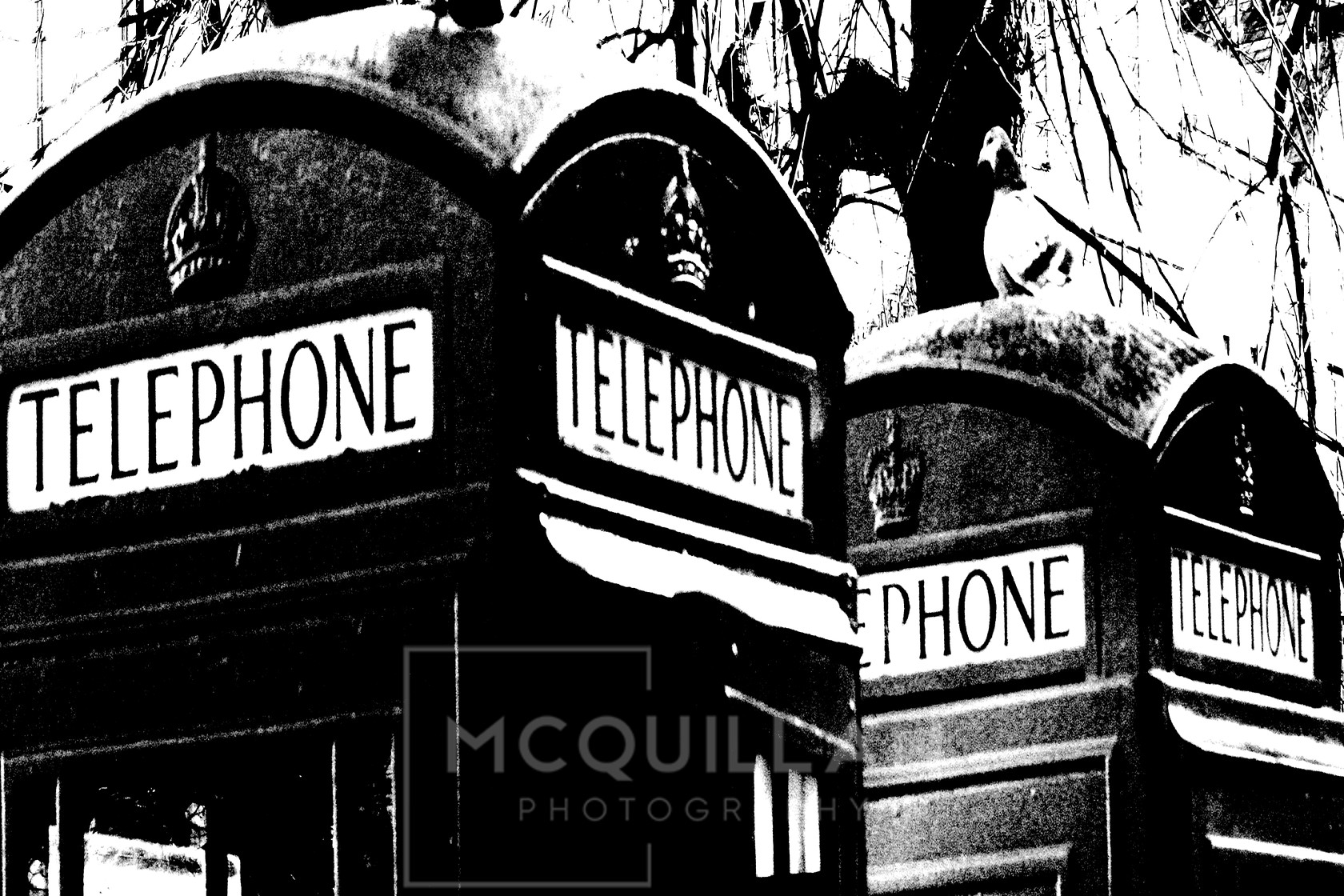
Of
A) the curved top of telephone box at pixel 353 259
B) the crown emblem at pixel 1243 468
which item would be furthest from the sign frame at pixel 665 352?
the crown emblem at pixel 1243 468

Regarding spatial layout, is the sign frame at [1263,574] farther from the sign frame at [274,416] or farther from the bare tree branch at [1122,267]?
the sign frame at [274,416]

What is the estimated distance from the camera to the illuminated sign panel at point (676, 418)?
97.7 inches

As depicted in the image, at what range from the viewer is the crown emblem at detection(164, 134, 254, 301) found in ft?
8.05

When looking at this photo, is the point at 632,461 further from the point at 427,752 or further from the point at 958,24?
the point at 958,24

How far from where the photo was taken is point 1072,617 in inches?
159

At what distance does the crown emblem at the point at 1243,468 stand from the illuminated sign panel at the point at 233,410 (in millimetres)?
2347

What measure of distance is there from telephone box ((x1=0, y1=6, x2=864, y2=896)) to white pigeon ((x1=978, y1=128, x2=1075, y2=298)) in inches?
66.1

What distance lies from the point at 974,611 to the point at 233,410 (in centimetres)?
206

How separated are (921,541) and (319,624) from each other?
81.3 inches

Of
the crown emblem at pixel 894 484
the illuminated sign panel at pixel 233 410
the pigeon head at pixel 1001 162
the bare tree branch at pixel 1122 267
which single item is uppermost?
the bare tree branch at pixel 1122 267

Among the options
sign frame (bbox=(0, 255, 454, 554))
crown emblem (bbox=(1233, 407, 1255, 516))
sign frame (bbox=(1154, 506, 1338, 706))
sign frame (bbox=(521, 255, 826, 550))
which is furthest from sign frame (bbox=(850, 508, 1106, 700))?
sign frame (bbox=(0, 255, 454, 554))

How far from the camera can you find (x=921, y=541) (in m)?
4.20

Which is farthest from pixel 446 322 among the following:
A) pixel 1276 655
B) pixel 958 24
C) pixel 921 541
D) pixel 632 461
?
pixel 958 24

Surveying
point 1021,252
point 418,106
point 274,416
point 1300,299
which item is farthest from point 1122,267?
point 274,416
